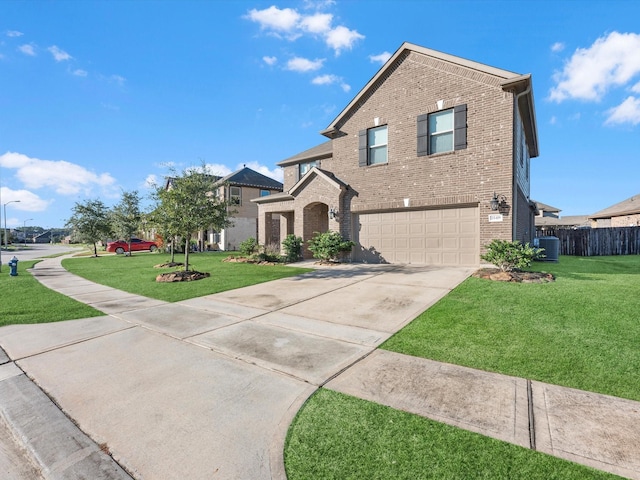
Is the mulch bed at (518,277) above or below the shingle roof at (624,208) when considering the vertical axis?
below


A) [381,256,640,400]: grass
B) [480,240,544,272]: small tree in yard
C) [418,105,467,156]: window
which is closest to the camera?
[381,256,640,400]: grass

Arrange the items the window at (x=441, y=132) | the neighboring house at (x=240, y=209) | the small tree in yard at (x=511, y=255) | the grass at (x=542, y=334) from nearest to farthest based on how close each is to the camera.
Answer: the grass at (x=542, y=334) → the small tree in yard at (x=511, y=255) → the window at (x=441, y=132) → the neighboring house at (x=240, y=209)

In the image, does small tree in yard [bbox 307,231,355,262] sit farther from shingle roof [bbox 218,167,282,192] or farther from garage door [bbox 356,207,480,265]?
shingle roof [bbox 218,167,282,192]

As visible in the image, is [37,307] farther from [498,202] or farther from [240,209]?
[240,209]

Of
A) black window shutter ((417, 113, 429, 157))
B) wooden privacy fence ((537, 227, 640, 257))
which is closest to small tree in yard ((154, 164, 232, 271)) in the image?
black window shutter ((417, 113, 429, 157))

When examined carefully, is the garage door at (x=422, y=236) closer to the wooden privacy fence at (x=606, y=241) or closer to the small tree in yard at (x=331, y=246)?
the small tree in yard at (x=331, y=246)

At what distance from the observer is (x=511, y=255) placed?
8.42 m

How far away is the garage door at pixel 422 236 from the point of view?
1091 centimetres

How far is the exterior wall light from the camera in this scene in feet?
32.8

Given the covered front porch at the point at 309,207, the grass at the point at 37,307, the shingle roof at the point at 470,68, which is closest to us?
the grass at the point at 37,307

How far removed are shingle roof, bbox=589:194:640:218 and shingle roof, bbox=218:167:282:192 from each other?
31.6 metres

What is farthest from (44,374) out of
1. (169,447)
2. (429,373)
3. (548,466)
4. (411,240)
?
(411,240)

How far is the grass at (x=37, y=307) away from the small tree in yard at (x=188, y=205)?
3.93 meters

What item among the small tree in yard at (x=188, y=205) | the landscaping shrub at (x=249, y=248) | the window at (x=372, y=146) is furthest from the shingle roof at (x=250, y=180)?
the window at (x=372, y=146)
